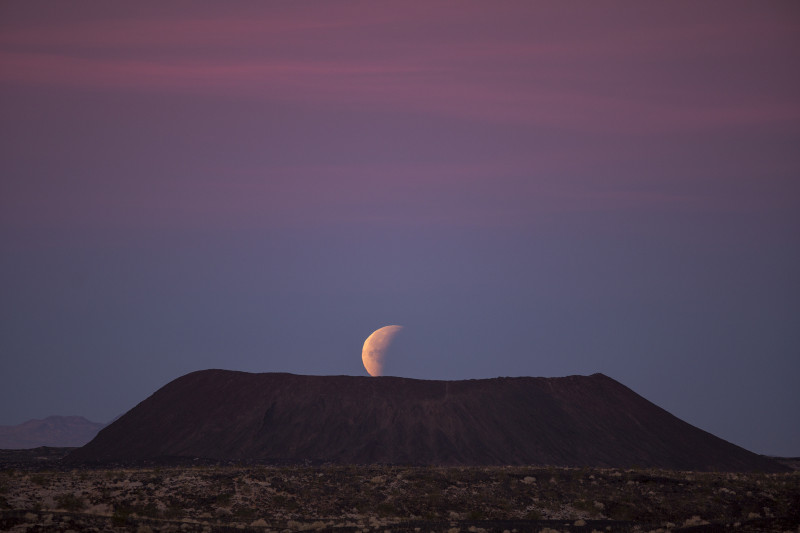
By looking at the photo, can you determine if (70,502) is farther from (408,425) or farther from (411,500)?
(408,425)

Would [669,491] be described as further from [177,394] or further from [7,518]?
[177,394]

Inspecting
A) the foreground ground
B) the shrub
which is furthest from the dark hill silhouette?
the shrub

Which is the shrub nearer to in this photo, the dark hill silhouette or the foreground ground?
the foreground ground

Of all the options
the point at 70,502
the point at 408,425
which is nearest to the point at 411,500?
the point at 70,502

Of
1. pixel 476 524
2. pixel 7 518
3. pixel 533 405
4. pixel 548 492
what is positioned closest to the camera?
pixel 7 518

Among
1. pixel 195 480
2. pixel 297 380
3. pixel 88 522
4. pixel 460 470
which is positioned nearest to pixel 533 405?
pixel 297 380

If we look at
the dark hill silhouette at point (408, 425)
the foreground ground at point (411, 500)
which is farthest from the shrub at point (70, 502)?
the dark hill silhouette at point (408, 425)
